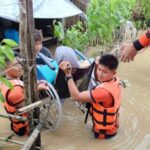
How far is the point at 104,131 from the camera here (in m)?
4.53

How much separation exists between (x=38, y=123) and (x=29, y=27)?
3.44 feet

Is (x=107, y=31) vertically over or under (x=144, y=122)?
over

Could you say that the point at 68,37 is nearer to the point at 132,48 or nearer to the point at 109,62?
the point at 109,62

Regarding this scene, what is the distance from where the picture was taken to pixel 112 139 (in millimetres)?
4641

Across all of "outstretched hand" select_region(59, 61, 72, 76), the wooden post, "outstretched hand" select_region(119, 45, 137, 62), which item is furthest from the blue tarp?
"outstretched hand" select_region(119, 45, 137, 62)

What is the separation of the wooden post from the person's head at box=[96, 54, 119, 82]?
97 centimetres

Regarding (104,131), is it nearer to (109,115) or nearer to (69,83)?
(109,115)

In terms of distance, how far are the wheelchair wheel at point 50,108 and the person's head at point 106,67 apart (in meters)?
→ 0.64

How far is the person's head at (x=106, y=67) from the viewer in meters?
4.29

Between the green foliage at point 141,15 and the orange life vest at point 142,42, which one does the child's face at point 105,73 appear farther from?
the green foliage at point 141,15

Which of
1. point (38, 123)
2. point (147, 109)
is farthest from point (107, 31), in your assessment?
point (38, 123)

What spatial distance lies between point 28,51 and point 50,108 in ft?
3.49

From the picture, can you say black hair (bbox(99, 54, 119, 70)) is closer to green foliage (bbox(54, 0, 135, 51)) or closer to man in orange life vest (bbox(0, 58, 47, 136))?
man in orange life vest (bbox(0, 58, 47, 136))

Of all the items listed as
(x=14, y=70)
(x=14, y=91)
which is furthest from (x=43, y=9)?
(x=14, y=91)
